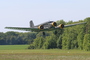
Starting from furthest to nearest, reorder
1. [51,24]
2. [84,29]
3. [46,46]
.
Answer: [46,46] < [84,29] < [51,24]

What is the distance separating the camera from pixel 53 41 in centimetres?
13325

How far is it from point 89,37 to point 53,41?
1221 inches

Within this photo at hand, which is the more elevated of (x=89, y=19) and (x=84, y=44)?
(x=89, y=19)

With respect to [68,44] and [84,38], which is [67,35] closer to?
[68,44]

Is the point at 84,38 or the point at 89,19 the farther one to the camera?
the point at 89,19

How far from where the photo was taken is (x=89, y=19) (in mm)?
114062

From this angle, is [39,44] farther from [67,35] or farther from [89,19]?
[89,19]

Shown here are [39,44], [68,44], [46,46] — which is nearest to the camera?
[68,44]

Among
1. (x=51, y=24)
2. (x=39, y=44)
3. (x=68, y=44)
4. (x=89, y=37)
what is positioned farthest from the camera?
(x=39, y=44)

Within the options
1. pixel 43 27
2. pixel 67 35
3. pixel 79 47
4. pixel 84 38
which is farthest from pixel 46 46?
pixel 43 27

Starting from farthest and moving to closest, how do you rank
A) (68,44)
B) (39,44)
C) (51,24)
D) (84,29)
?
(39,44)
(68,44)
(84,29)
(51,24)

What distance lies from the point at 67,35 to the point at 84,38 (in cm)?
1765

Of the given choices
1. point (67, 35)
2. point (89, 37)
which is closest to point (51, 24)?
point (89, 37)

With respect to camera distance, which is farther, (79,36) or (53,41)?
(53,41)
